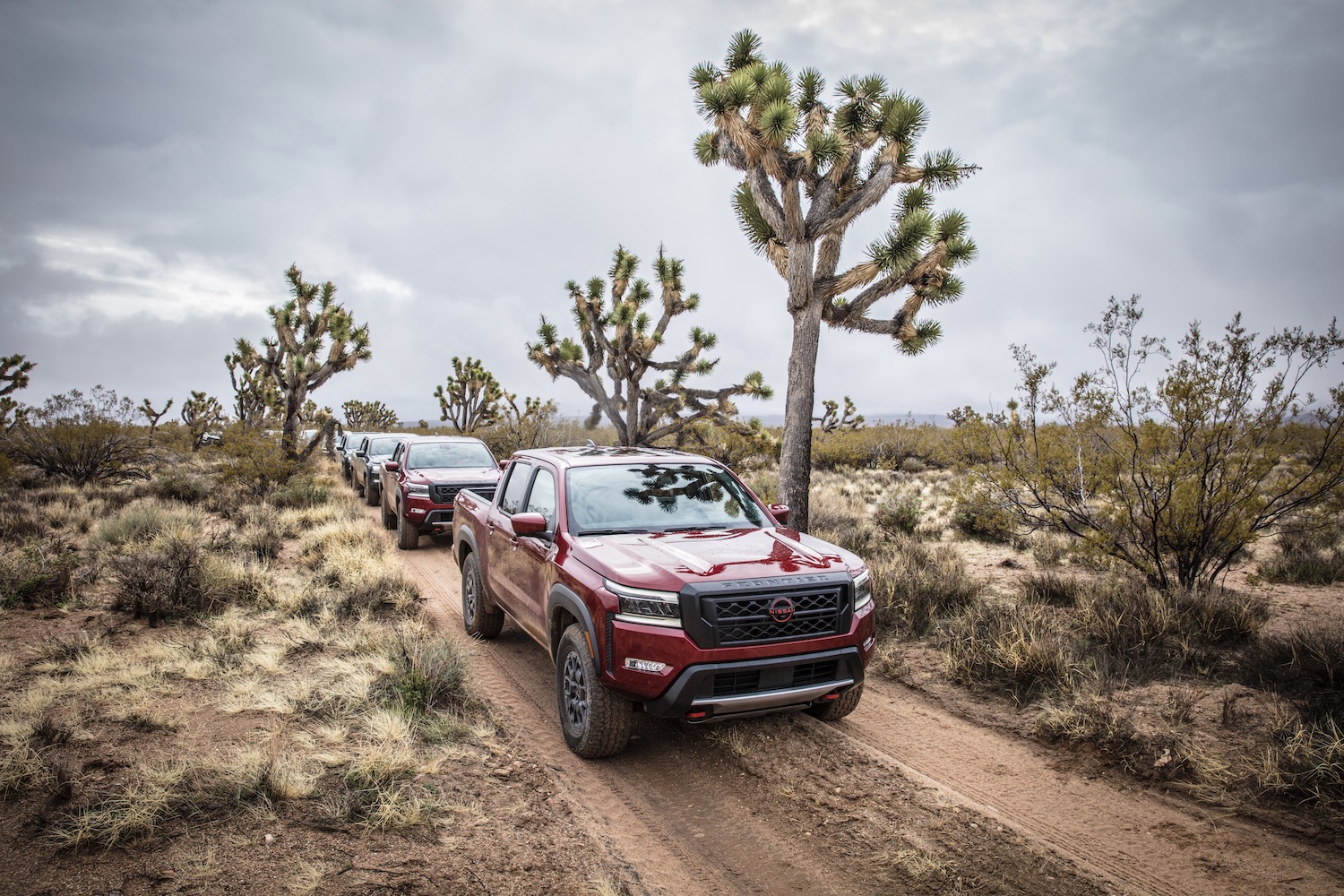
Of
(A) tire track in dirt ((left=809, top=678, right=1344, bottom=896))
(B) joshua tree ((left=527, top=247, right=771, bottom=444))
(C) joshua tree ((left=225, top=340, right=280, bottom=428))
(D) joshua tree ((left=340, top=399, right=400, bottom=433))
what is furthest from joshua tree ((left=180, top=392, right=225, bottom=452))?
(A) tire track in dirt ((left=809, top=678, right=1344, bottom=896))

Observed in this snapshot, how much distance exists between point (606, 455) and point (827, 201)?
6.09 meters

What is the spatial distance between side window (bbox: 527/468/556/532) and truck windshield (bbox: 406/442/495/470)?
24.7ft

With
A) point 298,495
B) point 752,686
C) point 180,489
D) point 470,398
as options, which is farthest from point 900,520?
point 470,398

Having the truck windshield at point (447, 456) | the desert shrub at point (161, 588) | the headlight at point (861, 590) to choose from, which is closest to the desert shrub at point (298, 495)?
the truck windshield at point (447, 456)

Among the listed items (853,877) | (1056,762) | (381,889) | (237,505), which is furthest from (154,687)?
(237,505)

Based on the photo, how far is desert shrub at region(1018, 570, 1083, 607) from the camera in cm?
760

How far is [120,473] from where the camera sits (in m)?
18.8

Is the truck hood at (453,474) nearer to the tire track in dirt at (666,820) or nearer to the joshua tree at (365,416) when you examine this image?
the tire track in dirt at (666,820)

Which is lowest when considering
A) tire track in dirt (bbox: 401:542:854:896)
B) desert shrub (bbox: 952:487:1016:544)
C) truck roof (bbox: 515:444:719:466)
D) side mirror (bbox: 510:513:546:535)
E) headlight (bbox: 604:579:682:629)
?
tire track in dirt (bbox: 401:542:854:896)

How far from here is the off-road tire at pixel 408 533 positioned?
38.0 ft

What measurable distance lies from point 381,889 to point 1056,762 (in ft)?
13.0

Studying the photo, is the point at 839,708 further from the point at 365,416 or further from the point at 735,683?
the point at 365,416

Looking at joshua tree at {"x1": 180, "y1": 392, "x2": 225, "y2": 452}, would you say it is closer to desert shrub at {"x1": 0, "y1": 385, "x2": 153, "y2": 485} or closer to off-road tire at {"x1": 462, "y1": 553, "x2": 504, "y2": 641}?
desert shrub at {"x1": 0, "y1": 385, "x2": 153, "y2": 485}

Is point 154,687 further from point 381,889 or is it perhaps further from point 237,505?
point 237,505
